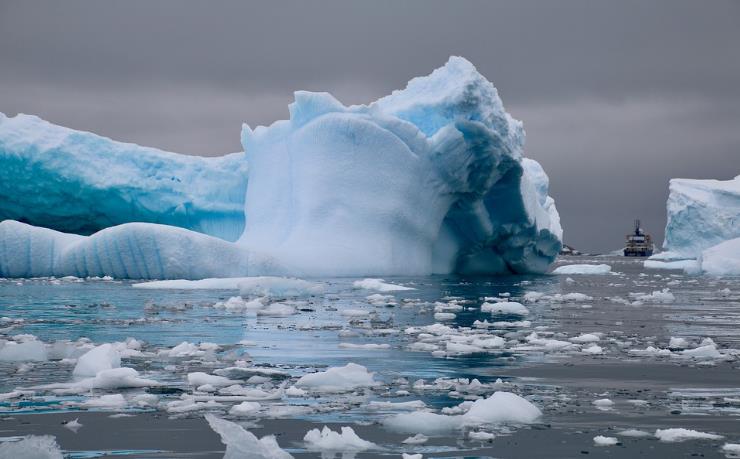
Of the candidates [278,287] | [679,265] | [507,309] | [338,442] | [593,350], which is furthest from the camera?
[679,265]

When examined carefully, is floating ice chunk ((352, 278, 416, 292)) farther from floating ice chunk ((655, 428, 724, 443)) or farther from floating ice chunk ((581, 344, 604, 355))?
floating ice chunk ((655, 428, 724, 443))

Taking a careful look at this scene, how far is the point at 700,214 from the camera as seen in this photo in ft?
142

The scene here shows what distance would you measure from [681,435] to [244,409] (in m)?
2.07

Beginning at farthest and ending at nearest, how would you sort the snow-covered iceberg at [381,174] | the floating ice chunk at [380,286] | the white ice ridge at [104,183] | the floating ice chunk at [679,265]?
the floating ice chunk at [679,265] < the white ice ridge at [104,183] < the snow-covered iceberg at [381,174] < the floating ice chunk at [380,286]

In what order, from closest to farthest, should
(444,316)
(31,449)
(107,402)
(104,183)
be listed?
(31,449) < (107,402) < (444,316) < (104,183)

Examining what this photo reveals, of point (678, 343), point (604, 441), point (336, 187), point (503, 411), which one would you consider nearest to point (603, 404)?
point (503, 411)

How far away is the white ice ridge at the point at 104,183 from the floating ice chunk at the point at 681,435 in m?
22.1

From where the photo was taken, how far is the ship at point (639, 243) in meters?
87.6

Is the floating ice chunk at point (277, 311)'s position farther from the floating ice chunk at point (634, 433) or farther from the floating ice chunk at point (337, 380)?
the floating ice chunk at point (634, 433)

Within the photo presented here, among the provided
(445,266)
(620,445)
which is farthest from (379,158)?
(620,445)

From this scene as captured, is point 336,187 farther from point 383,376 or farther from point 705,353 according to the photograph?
point 383,376

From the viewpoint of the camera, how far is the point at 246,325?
954 centimetres

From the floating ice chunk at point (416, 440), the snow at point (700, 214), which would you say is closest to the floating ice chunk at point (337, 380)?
the floating ice chunk at point (416, 440)

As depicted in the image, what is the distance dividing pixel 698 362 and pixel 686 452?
3.18 m
